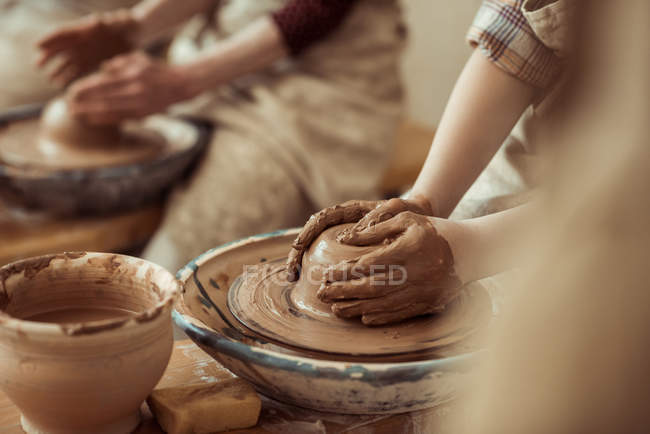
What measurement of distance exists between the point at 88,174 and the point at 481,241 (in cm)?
119

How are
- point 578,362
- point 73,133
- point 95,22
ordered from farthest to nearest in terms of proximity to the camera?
1. point 95,22
2. point 73,133
3. point 578,362

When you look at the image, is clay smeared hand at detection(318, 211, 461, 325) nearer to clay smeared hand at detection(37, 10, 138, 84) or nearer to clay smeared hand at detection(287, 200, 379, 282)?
clay smeared hand at detection(287, 200, 379, 282)

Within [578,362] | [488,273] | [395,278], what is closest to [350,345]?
[395,278]

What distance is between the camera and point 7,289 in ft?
2.55

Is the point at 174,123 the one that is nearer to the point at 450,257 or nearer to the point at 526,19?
the point at 526,19

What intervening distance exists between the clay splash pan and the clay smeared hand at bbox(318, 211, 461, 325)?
109 centimetres

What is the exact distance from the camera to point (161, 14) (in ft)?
7.45

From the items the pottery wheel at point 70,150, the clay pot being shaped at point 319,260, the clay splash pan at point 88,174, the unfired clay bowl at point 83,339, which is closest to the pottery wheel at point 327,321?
the clay pot being shaped at point 319,260

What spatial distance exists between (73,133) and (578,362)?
5.87ft

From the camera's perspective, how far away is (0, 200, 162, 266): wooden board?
5.74 feet

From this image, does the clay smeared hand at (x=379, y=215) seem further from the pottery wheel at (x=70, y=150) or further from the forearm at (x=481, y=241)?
the pottery wheel at (x=70, y=150)

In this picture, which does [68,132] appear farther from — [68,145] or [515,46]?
[515,46]

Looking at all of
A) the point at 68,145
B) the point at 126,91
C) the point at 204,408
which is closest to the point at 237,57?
the point at 126,91

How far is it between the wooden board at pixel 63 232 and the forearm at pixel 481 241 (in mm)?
1183
